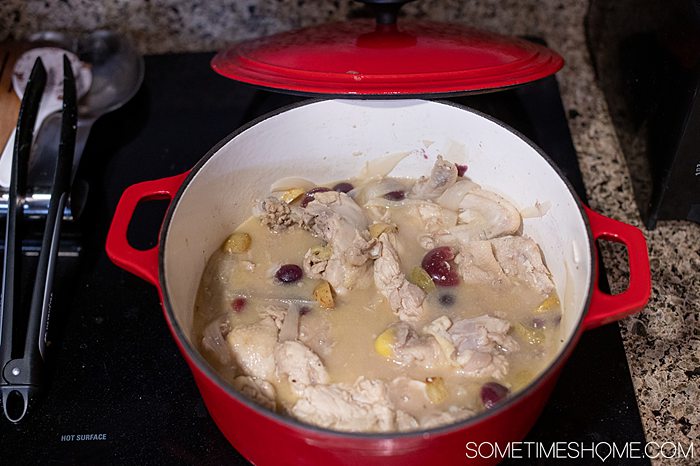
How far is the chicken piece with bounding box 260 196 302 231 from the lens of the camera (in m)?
1.26

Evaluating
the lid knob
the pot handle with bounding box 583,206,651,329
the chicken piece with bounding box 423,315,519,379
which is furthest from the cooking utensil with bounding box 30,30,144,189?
the pot handle with bounding box 583,206,651,329

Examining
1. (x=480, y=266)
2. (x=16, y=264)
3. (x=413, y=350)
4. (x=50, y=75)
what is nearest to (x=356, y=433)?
(x=413, y=350)

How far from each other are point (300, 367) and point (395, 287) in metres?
0.22

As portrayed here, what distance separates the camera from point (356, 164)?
1.39m

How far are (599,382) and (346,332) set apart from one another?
1.39 ft

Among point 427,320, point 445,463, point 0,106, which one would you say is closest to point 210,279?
point 427,320

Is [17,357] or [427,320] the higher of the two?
[427,320]

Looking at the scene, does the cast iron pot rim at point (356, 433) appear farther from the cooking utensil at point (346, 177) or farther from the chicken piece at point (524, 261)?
the chicken piece at point (524, 261)

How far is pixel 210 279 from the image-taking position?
123 cm

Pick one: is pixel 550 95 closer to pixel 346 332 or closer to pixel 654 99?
pixel 654 99

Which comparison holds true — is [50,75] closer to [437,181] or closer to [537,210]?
[437,181]

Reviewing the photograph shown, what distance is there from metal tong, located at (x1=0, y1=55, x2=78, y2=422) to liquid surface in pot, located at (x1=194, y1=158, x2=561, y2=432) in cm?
26

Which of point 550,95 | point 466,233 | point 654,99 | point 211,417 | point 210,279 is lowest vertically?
point 211,417

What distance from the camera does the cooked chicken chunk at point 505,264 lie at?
1.18 m
